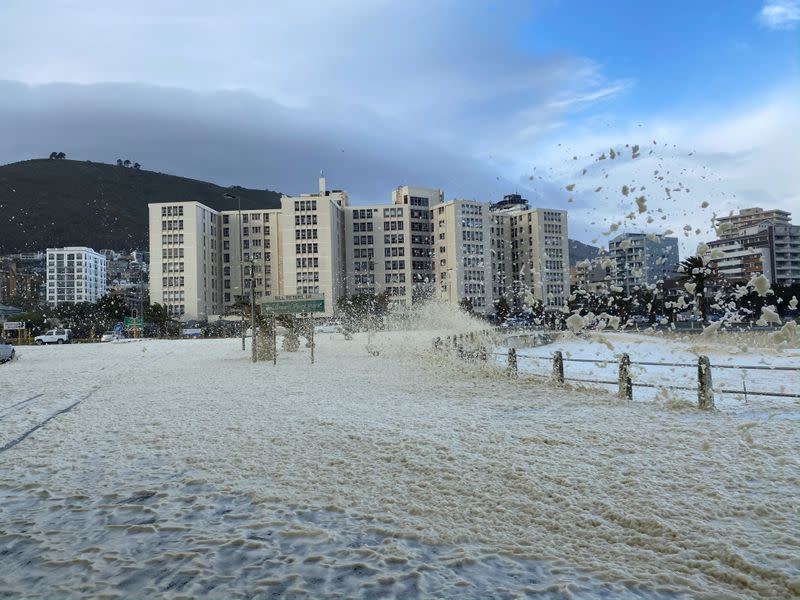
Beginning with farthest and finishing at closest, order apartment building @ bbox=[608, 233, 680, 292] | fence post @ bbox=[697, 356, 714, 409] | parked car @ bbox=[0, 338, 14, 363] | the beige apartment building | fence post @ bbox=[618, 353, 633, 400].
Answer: the beige apartment building
parked car @ bbox=[0, 338, 14, 363]
fence post @ bbox=[618, 353, 633, 400]
apartment building @ bbox=[608, 233, 680, 292]
fence post @ bbox=[697, 356, 714, 409]

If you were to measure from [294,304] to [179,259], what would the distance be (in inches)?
4062

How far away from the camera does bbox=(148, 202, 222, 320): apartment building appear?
387ft

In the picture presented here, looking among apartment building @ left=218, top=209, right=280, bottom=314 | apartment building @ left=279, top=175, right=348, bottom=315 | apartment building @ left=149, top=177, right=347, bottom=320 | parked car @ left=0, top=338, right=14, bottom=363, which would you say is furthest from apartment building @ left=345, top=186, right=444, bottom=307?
parked car @ left=0, top=338, right=14, bottom=363

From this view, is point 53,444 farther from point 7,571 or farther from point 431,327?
point 431,327

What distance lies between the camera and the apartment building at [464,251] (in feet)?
408

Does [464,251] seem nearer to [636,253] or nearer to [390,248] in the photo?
[390,248]

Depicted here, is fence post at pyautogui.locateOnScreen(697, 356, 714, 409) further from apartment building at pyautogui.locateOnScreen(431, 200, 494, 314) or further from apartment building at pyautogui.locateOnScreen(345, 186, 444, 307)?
apartment building at pyautogui.locateOnScreen(345, 186, 444, 307)

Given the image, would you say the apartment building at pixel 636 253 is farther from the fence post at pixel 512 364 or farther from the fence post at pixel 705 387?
the fence post at pixel 512 364

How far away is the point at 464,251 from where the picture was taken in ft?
411

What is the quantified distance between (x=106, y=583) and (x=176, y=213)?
124m

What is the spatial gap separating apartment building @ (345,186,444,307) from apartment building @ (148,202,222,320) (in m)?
30.3

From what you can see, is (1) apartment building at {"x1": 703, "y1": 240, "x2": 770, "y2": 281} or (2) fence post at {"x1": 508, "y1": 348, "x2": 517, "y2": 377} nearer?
(2) fence post at {"x1": 508, "y1": 348, "x2": 517, "y2": 377}

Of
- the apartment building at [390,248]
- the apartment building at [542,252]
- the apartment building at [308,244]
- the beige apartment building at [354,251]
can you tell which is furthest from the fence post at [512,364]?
the apartment building at [542,252]

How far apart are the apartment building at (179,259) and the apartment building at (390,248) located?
99.4ft
